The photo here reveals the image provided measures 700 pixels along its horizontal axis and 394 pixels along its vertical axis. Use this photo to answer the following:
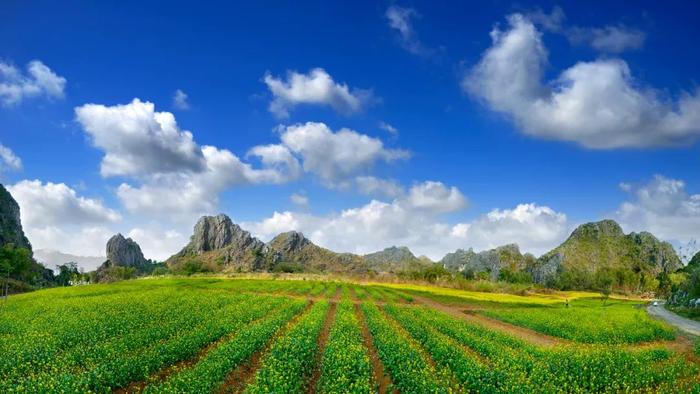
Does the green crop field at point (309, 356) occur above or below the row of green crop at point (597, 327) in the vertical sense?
above

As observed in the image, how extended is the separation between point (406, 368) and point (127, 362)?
1390cm

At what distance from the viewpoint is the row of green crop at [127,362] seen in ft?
55.3

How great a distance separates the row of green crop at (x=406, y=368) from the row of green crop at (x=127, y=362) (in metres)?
11.7

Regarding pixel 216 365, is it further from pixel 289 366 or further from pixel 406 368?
pixel 406 368

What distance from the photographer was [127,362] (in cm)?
2036

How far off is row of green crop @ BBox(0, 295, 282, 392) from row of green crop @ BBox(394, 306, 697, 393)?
49.9 ft

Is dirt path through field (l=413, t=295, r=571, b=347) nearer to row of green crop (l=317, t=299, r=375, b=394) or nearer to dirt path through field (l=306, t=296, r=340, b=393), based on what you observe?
dirt path through field (l=306, t=296, r=340, b=393)

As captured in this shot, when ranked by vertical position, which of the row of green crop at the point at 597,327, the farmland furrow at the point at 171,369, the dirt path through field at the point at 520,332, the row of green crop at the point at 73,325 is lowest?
the dirt path through field at the point at 520,332

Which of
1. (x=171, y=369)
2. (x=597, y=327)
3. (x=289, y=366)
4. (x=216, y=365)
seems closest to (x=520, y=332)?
(x=597, y=327)

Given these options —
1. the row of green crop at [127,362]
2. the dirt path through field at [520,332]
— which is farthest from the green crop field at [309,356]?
the dirt path through field at [520,332]

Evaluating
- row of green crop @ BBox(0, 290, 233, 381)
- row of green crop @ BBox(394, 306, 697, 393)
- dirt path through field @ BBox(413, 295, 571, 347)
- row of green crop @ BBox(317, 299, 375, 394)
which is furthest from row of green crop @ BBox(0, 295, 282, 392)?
Answer: dirt path through field @ BBox(413, 295, 571, 347)

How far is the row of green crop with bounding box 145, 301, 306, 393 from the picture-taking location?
16578 millimetres

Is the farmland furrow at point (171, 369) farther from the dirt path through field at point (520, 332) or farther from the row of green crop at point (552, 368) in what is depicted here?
the dirt path through field at point (520, 332)

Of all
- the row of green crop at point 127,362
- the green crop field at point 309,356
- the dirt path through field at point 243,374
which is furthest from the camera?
the dirt path through field at point 243,374
